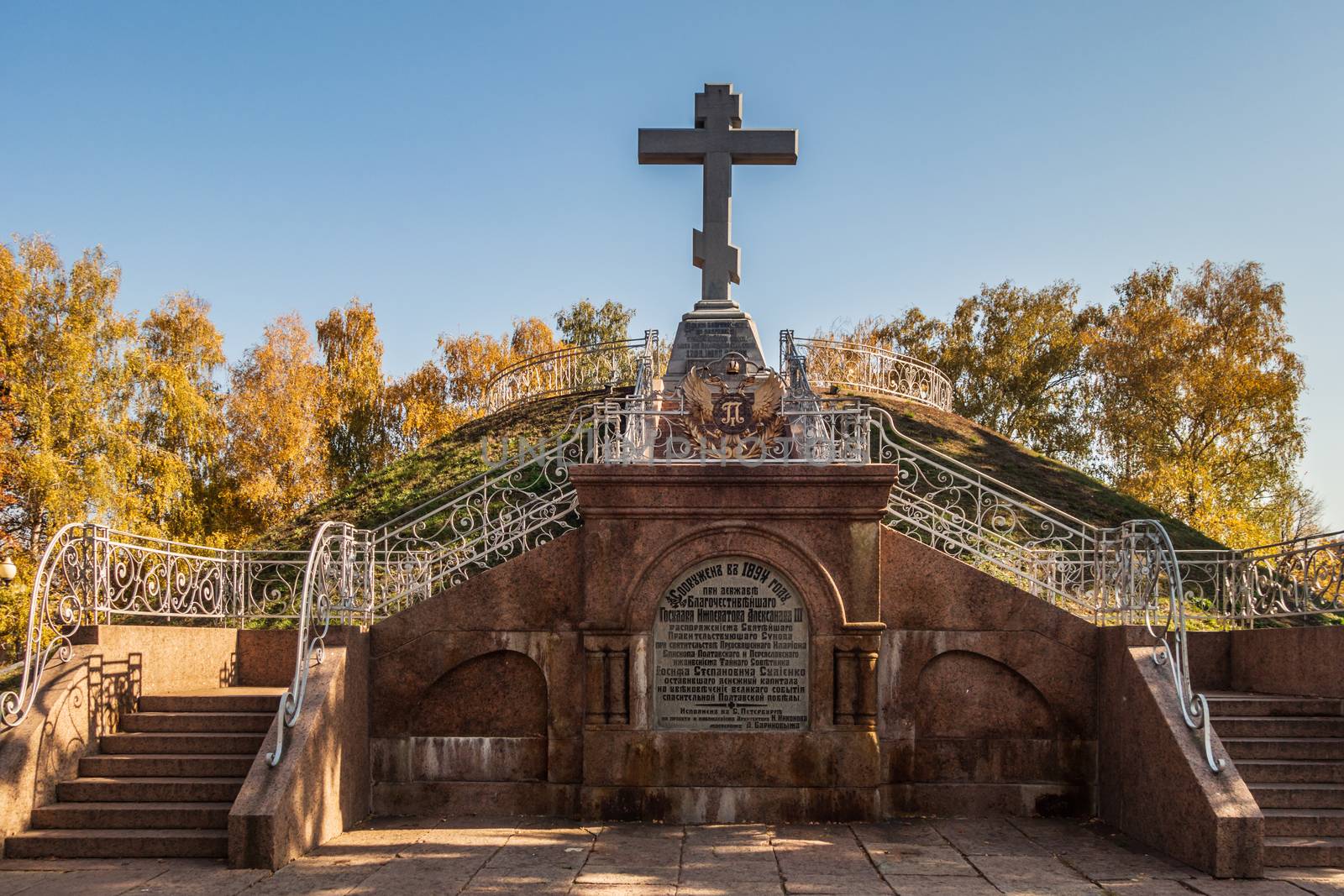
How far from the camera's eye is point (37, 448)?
86.8ft

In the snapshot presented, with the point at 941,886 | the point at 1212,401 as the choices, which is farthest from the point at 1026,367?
the point at 941,886

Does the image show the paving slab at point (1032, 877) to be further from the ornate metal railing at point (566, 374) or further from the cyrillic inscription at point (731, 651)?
the ornate metal railing at point (566, 374)

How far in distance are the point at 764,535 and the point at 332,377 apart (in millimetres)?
31565

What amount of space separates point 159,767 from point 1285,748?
362 inches

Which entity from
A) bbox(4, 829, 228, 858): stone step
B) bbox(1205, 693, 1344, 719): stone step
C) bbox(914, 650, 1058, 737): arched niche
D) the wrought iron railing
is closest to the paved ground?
bbox(4, 829, 228, 858): stone step

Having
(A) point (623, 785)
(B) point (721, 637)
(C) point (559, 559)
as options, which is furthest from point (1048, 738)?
(C) point (559, 559)

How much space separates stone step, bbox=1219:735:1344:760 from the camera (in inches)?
343

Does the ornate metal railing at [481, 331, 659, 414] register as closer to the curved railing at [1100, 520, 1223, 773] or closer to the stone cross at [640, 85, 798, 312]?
the stone cross at [640, 85, 798, 312]

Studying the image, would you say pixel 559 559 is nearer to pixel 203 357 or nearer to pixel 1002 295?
pixel 203 357

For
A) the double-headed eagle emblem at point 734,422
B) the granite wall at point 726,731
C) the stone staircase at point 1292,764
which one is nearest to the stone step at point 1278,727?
the stone staircase at point 1292,764

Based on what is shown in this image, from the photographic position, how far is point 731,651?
9.74m

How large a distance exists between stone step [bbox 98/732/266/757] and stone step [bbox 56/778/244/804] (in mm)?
435

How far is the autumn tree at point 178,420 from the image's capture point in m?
29.0

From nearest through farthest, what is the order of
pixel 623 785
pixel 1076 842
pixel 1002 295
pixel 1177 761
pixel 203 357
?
1. pixel 1177 761
2. pixel 1076 842
3. pixel 623 785
4. pixel 203 357
5. pixel 1002 295
